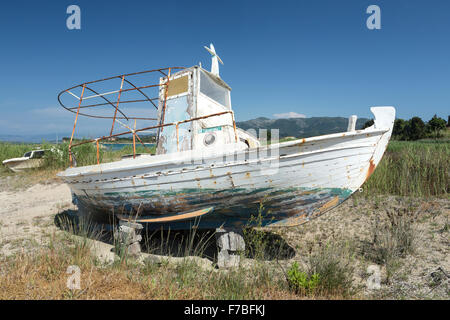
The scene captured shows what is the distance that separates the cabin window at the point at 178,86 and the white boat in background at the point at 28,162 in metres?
10.0

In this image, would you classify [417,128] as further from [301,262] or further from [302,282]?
[302,282]

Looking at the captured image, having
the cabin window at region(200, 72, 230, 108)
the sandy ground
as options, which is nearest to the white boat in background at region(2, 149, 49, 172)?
the sandy ground

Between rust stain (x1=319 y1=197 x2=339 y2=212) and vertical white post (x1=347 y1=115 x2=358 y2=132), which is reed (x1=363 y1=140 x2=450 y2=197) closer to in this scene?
rust stain (x1=319 y1=197 x2=339 y2=212)

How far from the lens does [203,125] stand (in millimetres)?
4980

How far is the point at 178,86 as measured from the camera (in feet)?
17.5

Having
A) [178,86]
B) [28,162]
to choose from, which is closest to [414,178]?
[178,86]

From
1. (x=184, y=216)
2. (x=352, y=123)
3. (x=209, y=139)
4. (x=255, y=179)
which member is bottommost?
(x=184, y=216)

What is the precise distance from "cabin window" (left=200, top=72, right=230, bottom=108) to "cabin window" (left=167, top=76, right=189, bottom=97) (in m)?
0.33

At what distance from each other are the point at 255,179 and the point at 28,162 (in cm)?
1267

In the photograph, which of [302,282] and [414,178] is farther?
[414,178]

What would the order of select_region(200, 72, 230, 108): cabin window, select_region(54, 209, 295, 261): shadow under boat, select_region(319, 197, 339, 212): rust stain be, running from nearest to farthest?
select_region(319, 197, 339, 212): rust stain
select_region(54, 209, 295, 261): shadow under boat
select_region(200, 72, 230, 108): cabin window

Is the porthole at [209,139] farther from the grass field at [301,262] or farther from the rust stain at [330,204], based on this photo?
the rust stain at [330,204]

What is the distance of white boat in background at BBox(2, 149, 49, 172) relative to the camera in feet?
38.3
